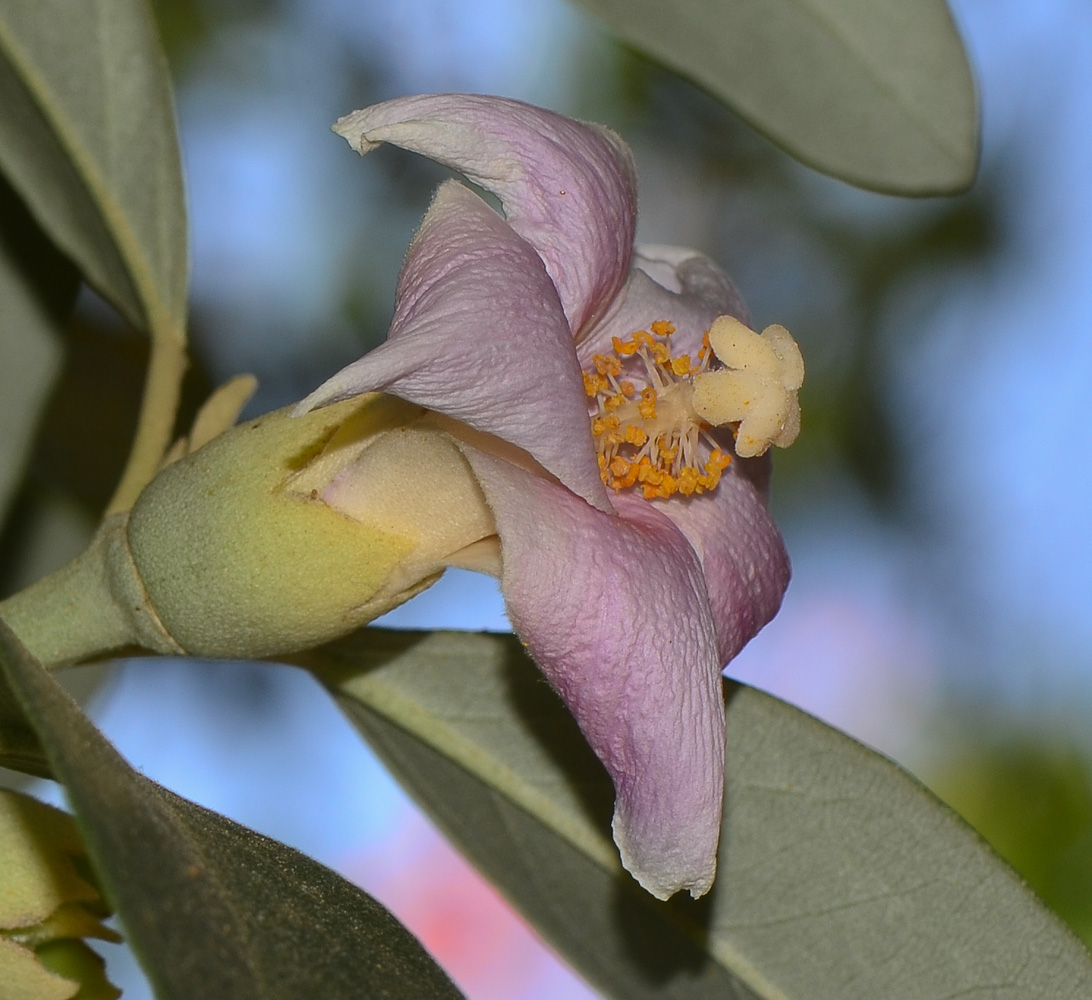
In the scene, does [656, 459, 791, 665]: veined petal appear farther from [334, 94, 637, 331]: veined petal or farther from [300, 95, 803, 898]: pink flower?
[334, 94, 637, 331]: veined petal

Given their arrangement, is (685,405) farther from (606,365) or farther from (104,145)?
(104,145)

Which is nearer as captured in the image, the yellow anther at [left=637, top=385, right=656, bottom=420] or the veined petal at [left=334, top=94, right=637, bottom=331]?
the veined petal at [left=334, top=94, right=637, bottom=331]

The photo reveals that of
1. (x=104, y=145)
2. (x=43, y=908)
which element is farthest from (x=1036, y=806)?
(x=43, y=908)

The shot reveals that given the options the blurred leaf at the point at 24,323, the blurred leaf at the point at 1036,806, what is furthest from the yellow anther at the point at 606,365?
the blurred leaf at the point at 1036,806

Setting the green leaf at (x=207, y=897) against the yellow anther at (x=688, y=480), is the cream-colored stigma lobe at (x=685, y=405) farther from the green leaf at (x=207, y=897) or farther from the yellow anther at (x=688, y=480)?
the green leaf at (x=207, y=897)

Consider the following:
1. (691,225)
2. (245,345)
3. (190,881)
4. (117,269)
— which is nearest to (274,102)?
(245,345)

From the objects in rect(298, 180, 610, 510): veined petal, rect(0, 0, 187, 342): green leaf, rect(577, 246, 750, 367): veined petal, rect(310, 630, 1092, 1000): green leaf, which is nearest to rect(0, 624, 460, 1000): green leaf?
rect(298, 180, 610, 510): veined petal
